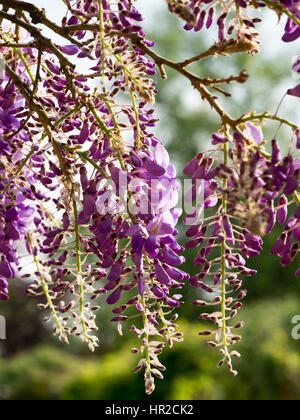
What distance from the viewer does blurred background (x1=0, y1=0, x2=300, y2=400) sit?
11.3 feet

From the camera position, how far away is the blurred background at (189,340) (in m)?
3.43

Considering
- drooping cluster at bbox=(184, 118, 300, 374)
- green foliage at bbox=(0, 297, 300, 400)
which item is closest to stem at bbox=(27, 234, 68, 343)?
drooping cluster at bbox=(184, 118, 300, 374)

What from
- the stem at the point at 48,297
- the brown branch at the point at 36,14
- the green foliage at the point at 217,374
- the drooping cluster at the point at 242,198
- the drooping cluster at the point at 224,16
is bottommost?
the drooping cluster at the point at 242,198

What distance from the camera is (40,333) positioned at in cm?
930

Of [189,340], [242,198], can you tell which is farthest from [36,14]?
[189,340]

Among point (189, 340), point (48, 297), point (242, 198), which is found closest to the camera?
point (242, 198)

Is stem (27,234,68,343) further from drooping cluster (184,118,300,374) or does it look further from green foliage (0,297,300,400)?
green foliage (0,297,300,400)

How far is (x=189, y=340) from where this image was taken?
3.38 metres

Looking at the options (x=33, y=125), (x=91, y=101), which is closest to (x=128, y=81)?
(x=91, y=101)

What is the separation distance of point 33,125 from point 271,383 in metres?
3.11

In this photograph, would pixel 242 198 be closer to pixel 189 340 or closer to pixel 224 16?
pixel 224 16

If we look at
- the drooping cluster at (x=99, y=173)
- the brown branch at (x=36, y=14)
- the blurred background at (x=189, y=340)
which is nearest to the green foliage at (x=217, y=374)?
the blurred background at (x=189, y=340)

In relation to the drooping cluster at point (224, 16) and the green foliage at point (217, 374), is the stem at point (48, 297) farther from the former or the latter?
the green foliage at point (217, 374)

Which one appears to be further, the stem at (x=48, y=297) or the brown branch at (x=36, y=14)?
the stem at (x=48, y=297)
